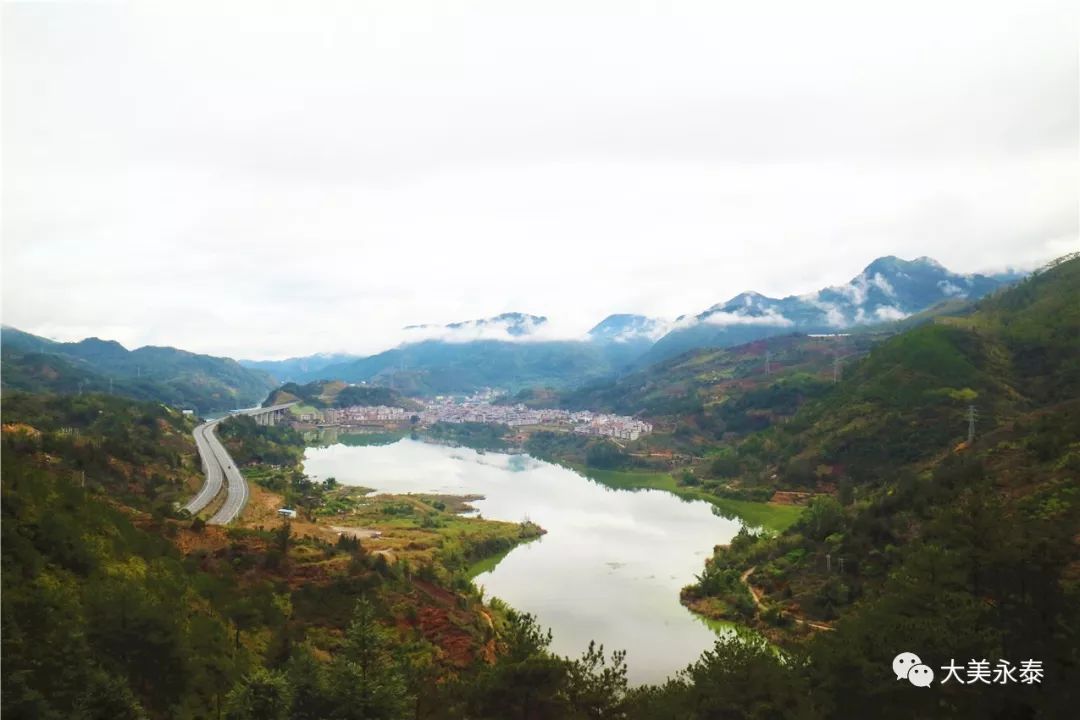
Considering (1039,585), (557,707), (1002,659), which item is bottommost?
(557,707)

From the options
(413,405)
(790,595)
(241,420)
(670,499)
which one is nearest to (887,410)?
(670,499)

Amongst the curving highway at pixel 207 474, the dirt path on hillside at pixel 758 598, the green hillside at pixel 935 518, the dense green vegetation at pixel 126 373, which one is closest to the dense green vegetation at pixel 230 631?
the green hillside at pixel 935 518

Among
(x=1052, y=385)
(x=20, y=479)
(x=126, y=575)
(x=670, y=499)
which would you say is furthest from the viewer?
(x=670, y=499)

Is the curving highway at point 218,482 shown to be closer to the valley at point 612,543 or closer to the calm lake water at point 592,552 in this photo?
the valley at point 612,543

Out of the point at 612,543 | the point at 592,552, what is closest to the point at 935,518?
the point at 592,552

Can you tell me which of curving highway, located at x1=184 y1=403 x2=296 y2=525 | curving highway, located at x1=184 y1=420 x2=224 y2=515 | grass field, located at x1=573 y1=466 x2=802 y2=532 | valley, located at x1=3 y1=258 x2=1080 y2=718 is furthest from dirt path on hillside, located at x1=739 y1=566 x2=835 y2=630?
curving highway, located at x1=184 y1=420 x2=224 y2=515

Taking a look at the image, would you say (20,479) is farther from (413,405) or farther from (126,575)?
(413,405)
